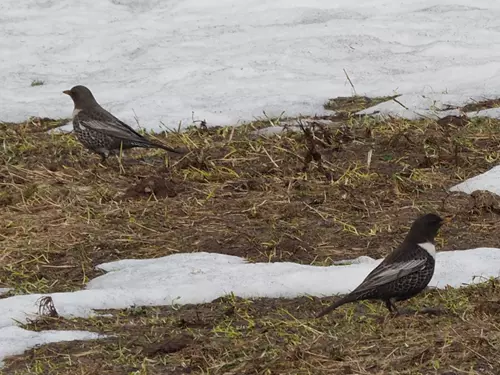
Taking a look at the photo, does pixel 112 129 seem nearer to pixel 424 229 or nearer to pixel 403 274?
pixel 424 229

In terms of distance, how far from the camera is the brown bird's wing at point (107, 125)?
Answer: 9.40m

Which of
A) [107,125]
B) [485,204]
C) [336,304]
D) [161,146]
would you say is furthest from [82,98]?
[336,304]

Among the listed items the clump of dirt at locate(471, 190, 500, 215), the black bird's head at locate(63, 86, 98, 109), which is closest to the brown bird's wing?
the black bird's head at locate(63, 86, 98, 109)

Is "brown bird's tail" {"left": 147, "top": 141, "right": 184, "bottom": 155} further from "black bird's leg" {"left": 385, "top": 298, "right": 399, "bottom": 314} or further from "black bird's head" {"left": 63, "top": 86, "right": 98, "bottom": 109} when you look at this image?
"black bird's leg" {"left": 385, "top": 298, "right": 399, "bottom": 314}

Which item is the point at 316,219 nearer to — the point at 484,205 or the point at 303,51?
the point at 484,205

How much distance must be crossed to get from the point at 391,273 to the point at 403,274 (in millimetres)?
60

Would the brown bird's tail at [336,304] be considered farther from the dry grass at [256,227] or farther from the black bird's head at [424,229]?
the black bird's head at [424,229]

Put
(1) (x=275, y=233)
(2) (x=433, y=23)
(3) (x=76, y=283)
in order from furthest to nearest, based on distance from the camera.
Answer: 1. (2) (x=433, y=23)
2. (1) (x=275, y=233)
3. (3) (x=76, y=283)

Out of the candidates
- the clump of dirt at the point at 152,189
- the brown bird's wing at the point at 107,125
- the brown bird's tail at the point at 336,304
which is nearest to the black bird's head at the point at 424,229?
the brown bird's tail at the point at 336,304

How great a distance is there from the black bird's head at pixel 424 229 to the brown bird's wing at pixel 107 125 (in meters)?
3.60

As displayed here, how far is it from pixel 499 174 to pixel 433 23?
535 cm

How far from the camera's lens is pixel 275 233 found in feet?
24.1

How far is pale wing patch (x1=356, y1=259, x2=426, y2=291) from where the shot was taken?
569 cm

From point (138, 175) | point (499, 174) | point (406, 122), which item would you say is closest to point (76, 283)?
point (138, 175)
